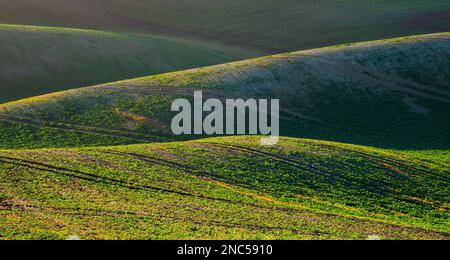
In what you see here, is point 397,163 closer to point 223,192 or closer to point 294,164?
point 294,164

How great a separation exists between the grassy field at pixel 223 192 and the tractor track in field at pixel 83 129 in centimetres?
671

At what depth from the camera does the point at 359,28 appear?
9838 centimetres

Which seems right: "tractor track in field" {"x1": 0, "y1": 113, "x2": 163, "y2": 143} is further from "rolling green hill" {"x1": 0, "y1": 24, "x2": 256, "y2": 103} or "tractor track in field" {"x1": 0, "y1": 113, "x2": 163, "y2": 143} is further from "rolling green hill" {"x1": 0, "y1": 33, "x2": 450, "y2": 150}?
"rolling green hill" {"x1": 0, "y1": 24, "x2": 256, "y2": 103}

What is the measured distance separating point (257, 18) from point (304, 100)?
173ft

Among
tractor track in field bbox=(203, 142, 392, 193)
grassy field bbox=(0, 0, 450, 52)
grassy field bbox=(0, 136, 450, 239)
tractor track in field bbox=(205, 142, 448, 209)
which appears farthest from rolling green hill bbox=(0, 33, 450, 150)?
grassy field bbox=(0, 0, 450, 52)

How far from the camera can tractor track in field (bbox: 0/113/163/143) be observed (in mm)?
49031

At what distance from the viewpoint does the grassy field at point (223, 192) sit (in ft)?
87.9

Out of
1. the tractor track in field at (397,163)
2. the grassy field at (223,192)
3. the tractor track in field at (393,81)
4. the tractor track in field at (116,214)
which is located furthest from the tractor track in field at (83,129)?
the tractor track in field at (393,81)

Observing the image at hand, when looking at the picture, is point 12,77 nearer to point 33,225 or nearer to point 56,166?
point 56,166

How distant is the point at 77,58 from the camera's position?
74750mm

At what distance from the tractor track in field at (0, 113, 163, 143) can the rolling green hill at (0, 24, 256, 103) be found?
14.8 m
